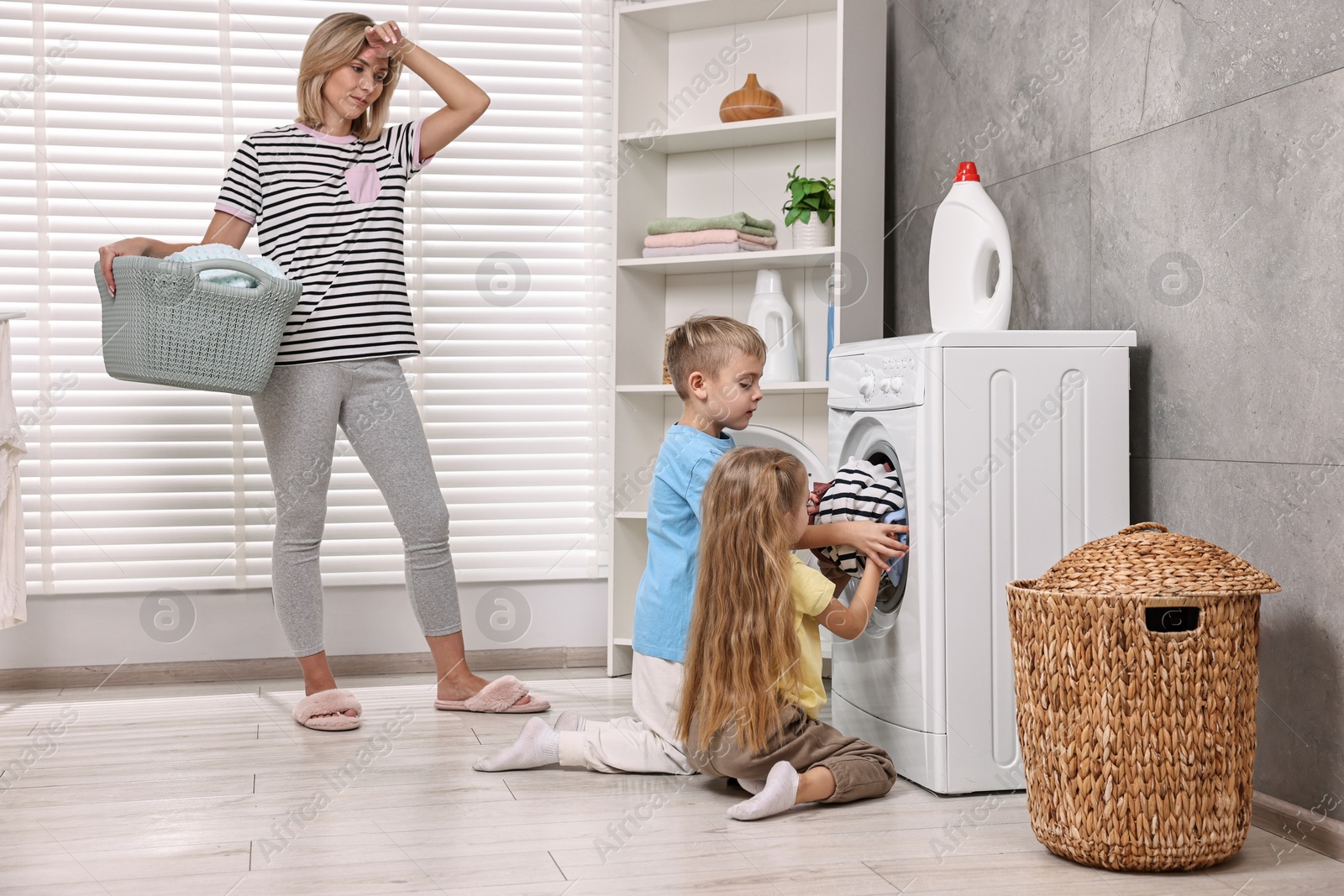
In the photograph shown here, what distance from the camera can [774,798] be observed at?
1719 millimetres

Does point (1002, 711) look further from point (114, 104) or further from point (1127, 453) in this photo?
point (114, 104)

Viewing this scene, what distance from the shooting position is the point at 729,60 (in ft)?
9.82

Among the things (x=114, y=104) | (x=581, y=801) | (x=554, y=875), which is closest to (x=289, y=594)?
(x=581, y=801)

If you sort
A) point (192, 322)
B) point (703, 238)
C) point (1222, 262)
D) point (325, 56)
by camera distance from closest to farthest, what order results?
point (1222, 262) → point (192, 322) → point (325, 56) → point (703, 238)

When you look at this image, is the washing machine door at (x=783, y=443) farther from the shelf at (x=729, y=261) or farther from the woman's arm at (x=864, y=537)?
the woman's arm at (x=864, y=537)

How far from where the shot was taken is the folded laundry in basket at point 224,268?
213 cm

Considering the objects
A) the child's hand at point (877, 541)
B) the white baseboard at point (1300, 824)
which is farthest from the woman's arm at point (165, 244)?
the white baseboard at point (1300, 824)

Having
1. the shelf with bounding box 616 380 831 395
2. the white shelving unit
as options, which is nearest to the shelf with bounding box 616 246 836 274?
the white shelving unit

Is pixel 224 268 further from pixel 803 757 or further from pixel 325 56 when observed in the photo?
pixel 803 757

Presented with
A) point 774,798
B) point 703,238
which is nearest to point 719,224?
point 703,238

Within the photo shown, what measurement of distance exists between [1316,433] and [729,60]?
190 centimetres

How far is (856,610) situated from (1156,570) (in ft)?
1.63

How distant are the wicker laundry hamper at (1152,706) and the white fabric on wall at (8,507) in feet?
6.99

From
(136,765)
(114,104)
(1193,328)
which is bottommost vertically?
(136,765)
